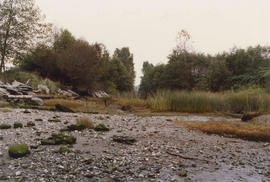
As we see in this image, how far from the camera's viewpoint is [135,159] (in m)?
2.92

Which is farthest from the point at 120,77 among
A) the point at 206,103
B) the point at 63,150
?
the point at 63,150

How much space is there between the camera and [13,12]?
1559 cm

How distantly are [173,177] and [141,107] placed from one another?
8.17 metres

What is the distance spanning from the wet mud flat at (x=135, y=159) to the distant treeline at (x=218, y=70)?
10.2 meters

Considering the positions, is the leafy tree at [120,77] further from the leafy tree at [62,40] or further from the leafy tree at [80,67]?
the leafy tree at [80,67]

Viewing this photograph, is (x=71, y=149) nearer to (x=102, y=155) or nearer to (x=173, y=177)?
(x=102, y=155)

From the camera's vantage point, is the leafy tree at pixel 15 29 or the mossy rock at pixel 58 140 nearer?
the mossy rock at pixel 58 140

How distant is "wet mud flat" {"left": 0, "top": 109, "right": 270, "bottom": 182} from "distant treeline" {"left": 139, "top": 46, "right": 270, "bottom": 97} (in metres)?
10.2

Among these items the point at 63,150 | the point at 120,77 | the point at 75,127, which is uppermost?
the point at 120,77

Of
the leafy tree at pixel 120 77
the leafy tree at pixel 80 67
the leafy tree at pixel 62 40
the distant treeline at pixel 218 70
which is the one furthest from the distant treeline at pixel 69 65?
the leafy tree at pixel 120 77

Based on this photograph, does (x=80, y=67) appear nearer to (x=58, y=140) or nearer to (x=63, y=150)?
(x=58, y=140)

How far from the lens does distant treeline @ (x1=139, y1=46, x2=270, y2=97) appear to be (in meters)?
16.3

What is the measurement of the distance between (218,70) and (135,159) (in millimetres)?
16460

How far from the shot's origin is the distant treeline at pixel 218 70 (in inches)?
640
